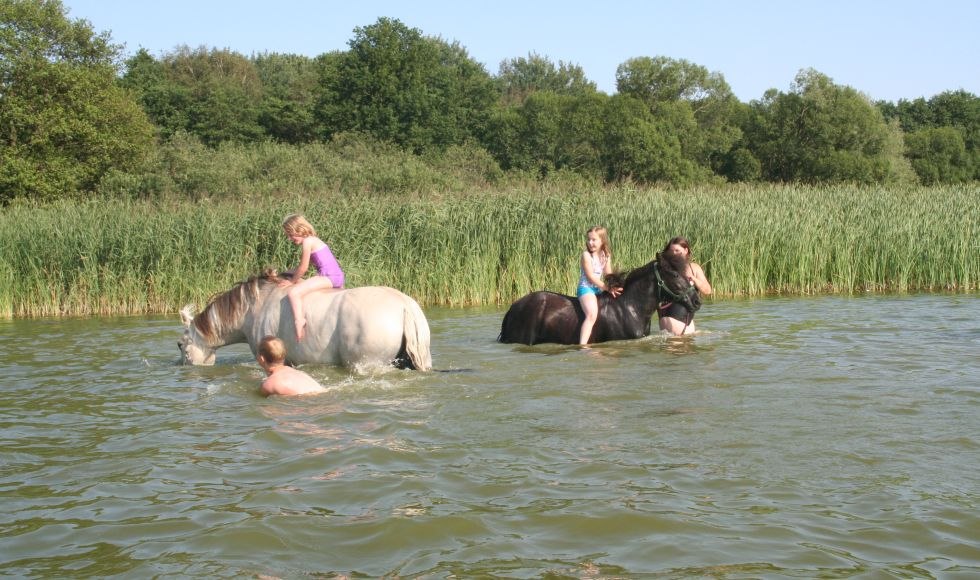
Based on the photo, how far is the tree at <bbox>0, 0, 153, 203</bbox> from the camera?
1194 inches

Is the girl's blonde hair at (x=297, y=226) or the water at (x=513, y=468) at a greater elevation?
the girl's blonde hair at (x=297, y=226)

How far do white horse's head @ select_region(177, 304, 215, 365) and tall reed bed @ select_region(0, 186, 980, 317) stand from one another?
6032 mm

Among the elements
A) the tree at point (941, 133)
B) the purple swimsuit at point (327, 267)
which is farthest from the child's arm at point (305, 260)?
the tree at point (941, 133)

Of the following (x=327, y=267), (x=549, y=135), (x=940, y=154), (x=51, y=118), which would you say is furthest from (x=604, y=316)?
(x=940, y=154)

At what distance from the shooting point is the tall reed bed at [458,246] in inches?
618

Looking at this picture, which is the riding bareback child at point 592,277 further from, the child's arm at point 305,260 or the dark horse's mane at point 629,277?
the child's arm at point 305,260

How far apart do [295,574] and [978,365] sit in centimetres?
718

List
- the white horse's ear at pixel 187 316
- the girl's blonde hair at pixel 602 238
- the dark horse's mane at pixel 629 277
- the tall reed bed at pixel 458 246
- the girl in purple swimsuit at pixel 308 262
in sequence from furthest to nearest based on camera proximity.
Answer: the tall reed bed at pixel 458 246
the dark horse's mane at pixel 629 277
the girl's blonde hair at pixel 602 238
the white horse's ear at pixel 187 316
the girl in purple swimsuit at pixel 308 262

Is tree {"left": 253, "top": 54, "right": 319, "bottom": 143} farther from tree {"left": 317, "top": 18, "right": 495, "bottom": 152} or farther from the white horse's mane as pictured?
the white horse's mane

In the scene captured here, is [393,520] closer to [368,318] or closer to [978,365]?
[368,318]

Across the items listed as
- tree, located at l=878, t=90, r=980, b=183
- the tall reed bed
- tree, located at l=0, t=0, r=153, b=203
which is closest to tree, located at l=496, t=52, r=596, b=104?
tree, located at l=878, t=90, r=980, b=183

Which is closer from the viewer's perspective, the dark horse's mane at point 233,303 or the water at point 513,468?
the water at point 513,468

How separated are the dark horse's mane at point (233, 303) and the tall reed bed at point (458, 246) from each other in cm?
629

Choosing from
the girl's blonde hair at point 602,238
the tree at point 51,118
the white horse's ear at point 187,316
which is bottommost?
the white horse's ear at point 187,316
